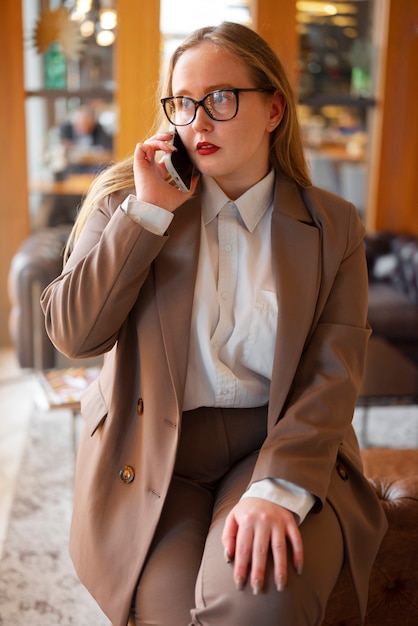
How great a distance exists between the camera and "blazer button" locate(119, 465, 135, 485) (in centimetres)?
150

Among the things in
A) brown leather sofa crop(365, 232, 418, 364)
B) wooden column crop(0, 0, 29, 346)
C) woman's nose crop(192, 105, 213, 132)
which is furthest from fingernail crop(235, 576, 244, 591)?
wooden column crop(0, 0, 29, 346)

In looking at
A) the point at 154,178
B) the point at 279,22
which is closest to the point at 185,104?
the point at 154,178

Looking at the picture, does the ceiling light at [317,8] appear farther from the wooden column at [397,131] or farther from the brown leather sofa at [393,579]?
the brown leather sofa at [393,579]

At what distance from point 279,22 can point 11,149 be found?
5.98 ft

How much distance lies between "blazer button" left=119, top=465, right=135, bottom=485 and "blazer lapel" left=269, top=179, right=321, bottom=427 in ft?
0.97

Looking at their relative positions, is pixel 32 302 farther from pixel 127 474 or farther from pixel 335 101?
pixel 335 101

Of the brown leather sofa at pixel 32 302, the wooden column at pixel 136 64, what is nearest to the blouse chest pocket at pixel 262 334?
the brown leather sofa at pixel 32 302

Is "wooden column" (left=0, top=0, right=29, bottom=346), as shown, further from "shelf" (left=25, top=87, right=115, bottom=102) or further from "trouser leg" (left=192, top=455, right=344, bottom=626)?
"trouser leg" (left=192, top=455, right=344, bottom=626)

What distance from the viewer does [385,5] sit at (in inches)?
185

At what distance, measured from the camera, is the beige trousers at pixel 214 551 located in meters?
1.26

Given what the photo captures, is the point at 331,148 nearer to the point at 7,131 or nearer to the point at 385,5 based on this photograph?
the point at 385,5

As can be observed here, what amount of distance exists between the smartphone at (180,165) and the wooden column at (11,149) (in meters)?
3.20

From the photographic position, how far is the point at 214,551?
135 cm

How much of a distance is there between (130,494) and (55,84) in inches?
144
